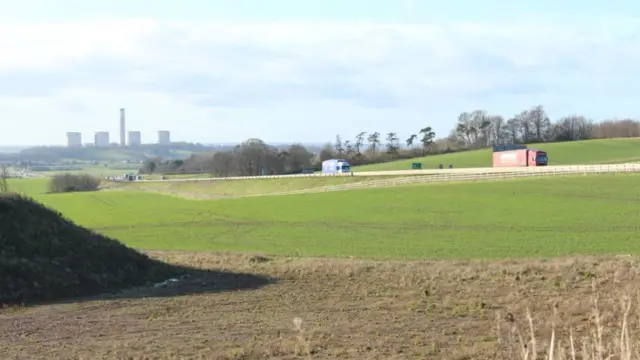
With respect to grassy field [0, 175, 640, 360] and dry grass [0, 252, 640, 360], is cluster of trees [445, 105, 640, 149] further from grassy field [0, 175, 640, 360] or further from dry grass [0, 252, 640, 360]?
dry grass [0, 252, 640, 360]

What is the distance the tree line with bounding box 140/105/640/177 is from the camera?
124 meters

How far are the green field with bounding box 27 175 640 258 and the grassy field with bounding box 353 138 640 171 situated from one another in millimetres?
44454

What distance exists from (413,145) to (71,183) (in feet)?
220

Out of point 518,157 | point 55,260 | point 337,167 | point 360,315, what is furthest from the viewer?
point 337,167

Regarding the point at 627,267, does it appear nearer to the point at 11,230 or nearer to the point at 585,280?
the point at 585,280

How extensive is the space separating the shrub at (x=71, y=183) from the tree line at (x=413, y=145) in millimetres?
20613

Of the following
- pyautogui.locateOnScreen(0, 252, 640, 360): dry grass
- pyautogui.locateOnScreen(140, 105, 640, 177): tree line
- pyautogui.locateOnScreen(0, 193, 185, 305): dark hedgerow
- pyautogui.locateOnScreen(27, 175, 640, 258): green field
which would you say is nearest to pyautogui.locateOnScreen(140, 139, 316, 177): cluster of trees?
pyautogui.locateOnScreen(140, 105, 640, 177): tree line

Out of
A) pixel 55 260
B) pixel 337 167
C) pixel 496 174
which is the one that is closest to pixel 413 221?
pixel 55 260

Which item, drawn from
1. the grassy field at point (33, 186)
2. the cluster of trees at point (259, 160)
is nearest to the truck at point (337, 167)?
the cluster of trees at point (259, 160)

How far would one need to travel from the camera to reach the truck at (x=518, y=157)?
78625mm

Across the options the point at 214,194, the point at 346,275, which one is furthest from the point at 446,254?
the point at 214,194

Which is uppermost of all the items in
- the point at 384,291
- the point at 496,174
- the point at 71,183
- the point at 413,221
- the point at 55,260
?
the point at 496,174

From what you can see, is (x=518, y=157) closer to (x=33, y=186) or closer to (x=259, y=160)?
(x=259, y=160)

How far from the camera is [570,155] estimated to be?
346 ft
